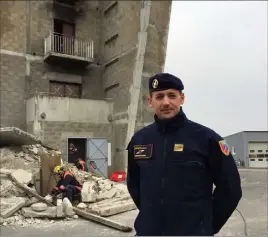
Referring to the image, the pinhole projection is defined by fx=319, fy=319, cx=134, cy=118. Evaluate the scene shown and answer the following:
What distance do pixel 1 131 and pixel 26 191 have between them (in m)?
2.55

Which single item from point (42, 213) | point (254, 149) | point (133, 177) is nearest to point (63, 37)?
point (42, 213)

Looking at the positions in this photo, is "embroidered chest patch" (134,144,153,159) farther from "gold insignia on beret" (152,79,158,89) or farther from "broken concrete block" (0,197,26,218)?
"broken concrete block" (0,197,26,218)

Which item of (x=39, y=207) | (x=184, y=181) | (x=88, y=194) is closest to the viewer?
(x=184, y=181)

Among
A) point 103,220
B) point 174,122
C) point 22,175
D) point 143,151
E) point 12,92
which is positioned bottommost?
point 103,220

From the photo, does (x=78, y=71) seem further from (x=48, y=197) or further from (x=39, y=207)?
(x=39, y=207)

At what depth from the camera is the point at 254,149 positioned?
3145 centimetres

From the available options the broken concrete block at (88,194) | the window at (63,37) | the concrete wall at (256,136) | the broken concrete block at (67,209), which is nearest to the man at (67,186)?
the broken concrete block at (88,194)

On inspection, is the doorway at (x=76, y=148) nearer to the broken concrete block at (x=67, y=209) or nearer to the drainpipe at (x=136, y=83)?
the drainpipe at (x=136, y=83)

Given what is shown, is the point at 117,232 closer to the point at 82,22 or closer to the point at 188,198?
the point at 188,198

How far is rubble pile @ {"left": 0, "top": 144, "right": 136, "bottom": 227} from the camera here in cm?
827

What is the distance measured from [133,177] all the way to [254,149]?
104 ft

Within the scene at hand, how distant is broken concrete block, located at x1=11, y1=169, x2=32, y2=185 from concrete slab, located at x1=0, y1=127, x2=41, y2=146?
4.44ft

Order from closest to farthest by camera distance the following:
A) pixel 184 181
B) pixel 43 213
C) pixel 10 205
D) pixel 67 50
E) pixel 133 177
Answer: pixel 184 181 → pixel 133 177 → pixel 43 213 → pixel 10 205 → pixel 67 50

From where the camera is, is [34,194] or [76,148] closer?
[34,194]
